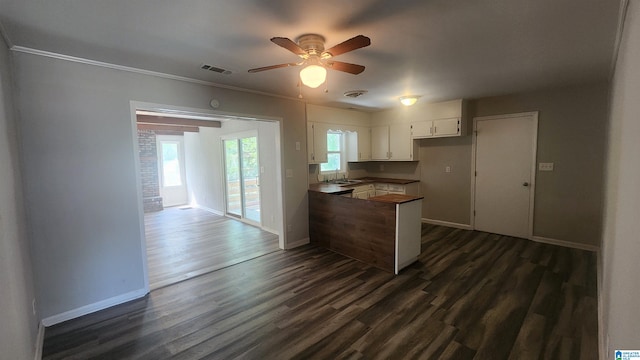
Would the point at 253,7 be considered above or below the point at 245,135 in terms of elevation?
above

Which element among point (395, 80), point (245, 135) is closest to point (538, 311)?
point (395, 80)

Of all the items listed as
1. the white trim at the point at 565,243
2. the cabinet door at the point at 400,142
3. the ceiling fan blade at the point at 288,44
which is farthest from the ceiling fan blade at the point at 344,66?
the white trim at the point at 565,243

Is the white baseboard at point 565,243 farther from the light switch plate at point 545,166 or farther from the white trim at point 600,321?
the light switch plate at point 545,166

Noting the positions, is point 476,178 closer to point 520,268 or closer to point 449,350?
point 520,268

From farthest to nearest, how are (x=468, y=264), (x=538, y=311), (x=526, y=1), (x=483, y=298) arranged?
(x=468, y=264) < (x=483, y=298) < (x=538, y=311) < (x=526, y=1)

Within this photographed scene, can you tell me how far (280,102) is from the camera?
421cm

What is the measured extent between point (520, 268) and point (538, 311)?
104 centimetres

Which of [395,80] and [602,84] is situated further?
[602,84]

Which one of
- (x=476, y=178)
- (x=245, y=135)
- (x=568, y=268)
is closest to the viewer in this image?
(x=568, y=268)

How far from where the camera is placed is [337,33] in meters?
2.09

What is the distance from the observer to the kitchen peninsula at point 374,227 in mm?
3402

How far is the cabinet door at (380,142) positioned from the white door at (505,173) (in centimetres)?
169

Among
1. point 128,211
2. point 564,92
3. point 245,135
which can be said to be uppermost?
point 564,92

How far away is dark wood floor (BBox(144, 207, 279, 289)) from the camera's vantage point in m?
3.63
